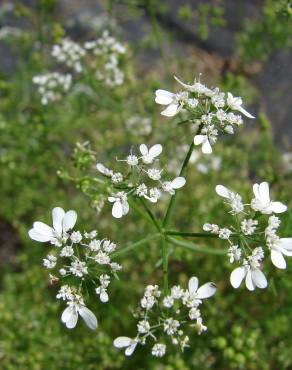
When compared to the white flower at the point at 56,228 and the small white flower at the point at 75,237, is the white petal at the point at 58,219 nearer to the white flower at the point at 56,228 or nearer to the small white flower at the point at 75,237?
the white flower at the point at 56,228

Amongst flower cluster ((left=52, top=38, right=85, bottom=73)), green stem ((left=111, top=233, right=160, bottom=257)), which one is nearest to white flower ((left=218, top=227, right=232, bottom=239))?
green stem ((left=111, top=233, right=160, bottom=257))

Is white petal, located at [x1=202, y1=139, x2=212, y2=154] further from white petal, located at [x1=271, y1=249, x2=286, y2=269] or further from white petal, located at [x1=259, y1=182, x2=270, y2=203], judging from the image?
white petal, located at [x1=271, y1=249, x2=286, y2=269]

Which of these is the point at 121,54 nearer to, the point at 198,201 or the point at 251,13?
the point at 198,201

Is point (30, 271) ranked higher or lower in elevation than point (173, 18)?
lower

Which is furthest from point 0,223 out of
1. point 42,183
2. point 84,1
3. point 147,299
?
point 147,299

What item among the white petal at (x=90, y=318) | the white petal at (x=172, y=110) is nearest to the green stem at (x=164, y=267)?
→ the white petal at (x=90, y=318)

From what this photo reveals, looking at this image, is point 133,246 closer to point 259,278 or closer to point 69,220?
point 69,220
